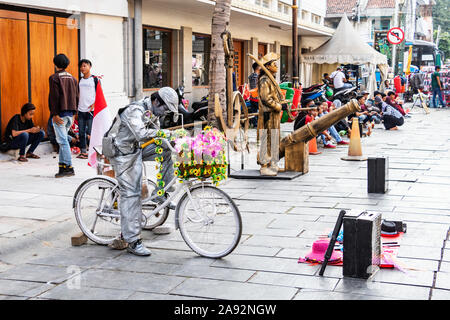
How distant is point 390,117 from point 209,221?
13778 millimetres

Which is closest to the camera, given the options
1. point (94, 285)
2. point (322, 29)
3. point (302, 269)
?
point (94, 285)

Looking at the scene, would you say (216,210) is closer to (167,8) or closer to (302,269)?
(302,269)

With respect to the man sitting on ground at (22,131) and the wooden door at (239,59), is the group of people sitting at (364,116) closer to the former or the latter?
the man sitting on ground at (22,131)

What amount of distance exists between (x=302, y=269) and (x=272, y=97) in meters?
4.87

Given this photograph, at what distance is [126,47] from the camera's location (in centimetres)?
1547

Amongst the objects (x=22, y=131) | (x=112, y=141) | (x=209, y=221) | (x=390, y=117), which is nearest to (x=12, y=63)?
(x=22, y=131)

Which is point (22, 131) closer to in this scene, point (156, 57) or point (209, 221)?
Result: point (209, 221)

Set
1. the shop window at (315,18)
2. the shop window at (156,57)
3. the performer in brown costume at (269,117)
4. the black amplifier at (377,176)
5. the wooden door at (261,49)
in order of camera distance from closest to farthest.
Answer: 1. the black amplifier at (377,176)
2. the performer in brown costume at (269,117)
3. the shop window at (156,57)
4. the wooden door at (261,49)
5. the shop window at (315,18)

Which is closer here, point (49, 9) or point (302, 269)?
point (302, 269)

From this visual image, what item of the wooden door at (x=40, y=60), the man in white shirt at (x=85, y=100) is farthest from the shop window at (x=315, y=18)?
the man in white shirt at (x=85, y=100)

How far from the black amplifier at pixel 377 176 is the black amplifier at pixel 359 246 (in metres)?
3.62

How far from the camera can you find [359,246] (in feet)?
16.8

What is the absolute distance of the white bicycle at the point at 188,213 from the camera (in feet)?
18.6

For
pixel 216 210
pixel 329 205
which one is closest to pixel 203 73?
pixel 329 205
